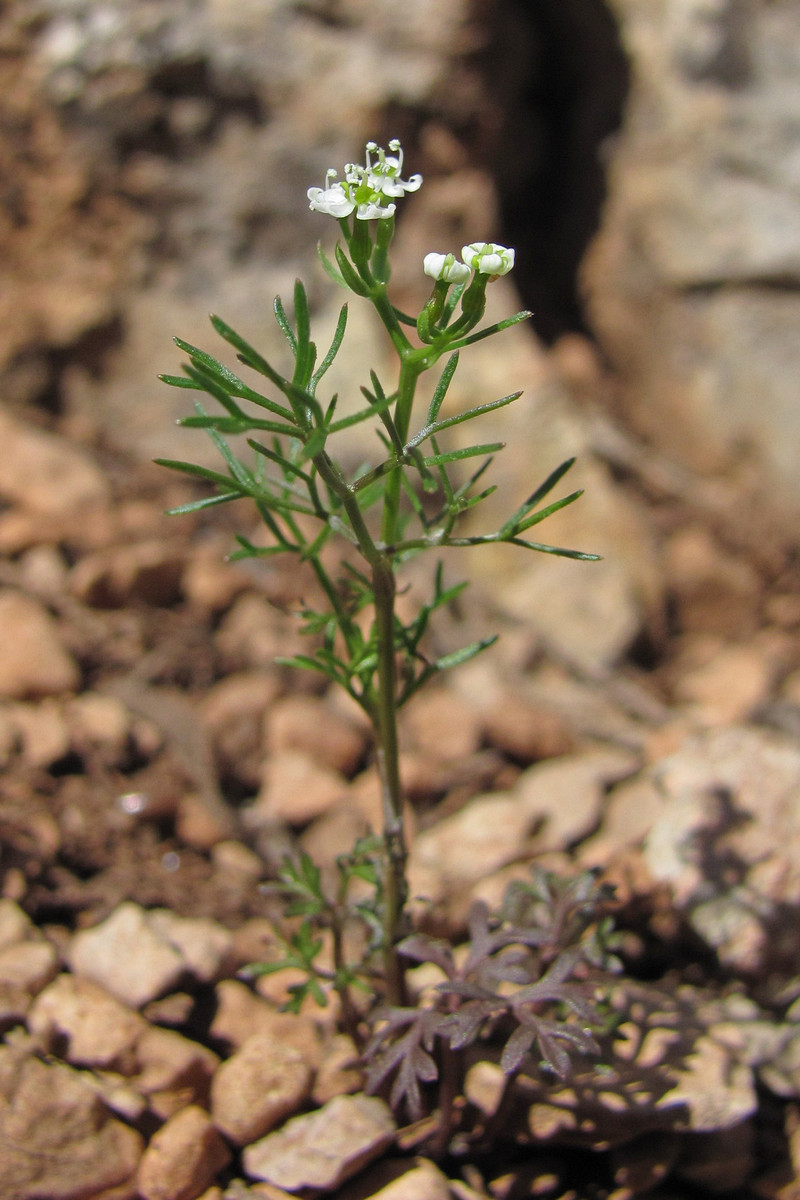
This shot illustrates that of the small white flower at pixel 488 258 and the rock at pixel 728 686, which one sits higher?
the small white flower at pixel 488 258

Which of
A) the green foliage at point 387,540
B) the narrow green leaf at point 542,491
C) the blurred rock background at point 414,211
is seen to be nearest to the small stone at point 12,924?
the green foliage at point 387,540

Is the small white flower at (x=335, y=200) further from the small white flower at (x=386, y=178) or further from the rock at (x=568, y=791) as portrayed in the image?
the rock at (x=568, y=791)

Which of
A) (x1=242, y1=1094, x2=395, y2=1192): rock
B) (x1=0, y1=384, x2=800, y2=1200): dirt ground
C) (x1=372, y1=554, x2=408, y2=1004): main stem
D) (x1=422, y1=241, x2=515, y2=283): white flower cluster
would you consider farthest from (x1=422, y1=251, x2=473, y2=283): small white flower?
(x1=242, y1=1094, x2=395, y2=1192): rock

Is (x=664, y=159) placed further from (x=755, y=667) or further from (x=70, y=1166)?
(x=70, y=1166)

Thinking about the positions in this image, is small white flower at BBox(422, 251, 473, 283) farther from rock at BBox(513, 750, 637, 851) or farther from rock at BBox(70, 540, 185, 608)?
rock at BBox(70, 540, 185, 608)

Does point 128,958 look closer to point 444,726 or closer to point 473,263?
point 444,726

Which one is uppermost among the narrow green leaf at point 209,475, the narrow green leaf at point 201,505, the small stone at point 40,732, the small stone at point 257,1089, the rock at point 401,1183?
the narrow green leaf at point 209,475

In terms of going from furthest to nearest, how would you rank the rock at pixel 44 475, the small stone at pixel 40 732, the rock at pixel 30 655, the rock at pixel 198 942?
the rock at pixel 44 475, the rock at pixel 30 655, the small stone at pixel 40 732, the rock at pixel 198 942
